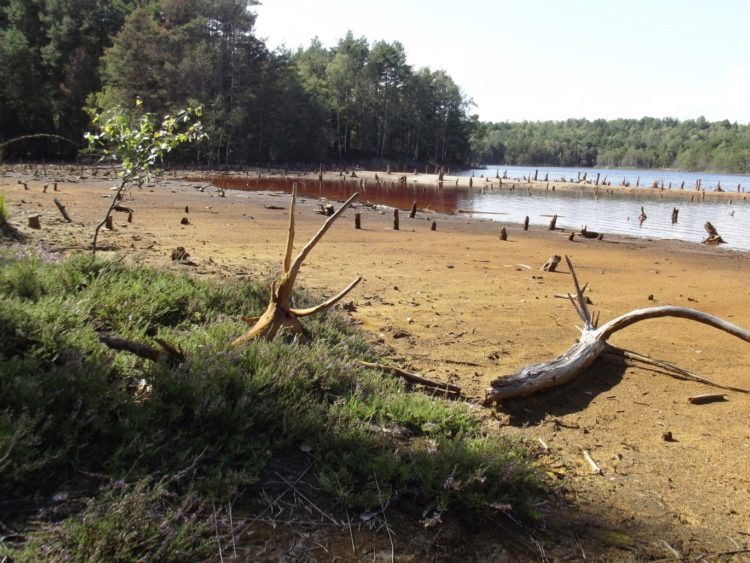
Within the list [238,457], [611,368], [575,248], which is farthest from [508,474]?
[575,248]

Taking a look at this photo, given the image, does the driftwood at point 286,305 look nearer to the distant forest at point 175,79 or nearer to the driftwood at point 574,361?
the driftwood at point 574,361

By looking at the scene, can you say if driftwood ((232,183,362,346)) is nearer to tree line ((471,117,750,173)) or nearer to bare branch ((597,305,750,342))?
bare branch ((597,305,750,342))

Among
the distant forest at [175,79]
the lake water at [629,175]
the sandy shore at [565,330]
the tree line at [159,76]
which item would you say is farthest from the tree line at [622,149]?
the sandy shore at [565,330]

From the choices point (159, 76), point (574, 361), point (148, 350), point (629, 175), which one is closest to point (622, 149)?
point (629, 175)

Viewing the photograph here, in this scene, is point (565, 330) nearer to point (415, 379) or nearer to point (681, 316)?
point (681, 316)

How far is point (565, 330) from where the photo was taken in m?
7.42

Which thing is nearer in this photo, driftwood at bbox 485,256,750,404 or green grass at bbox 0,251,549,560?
green grass at bbox 0,251,549,560

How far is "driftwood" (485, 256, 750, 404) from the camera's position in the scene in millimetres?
4836

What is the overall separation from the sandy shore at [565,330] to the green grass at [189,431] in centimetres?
76

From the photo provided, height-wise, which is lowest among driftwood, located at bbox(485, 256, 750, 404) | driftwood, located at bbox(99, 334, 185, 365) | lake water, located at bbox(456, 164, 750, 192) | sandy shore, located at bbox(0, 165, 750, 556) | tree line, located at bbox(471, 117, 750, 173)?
sandy shore, located at bbox(0, 165, 750, 556)

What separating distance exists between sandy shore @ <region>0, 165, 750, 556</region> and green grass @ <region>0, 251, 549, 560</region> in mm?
763

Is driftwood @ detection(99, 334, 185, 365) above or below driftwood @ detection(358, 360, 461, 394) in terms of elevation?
above

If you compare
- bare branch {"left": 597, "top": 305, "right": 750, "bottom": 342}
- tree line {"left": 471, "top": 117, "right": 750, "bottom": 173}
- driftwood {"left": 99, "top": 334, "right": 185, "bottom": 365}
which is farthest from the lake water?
driftwood {"left": 99, "top": 334, "right": 185, "bottom": 365}

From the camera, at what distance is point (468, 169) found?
378 feet
